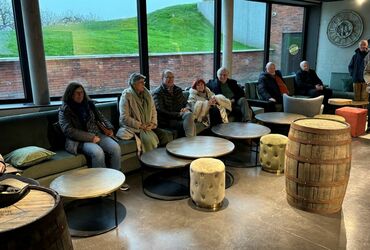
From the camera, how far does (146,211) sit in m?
2.76

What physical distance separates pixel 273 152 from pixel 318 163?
101cm

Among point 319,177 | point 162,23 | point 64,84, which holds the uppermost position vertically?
point 162,23

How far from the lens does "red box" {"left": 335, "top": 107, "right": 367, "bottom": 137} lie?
15.9ft

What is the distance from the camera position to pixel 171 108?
408 cm

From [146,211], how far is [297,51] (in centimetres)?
618

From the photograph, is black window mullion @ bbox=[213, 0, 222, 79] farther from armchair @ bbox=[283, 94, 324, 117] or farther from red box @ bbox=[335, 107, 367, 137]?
red box @ bbox=[335, 107, 367, 137]

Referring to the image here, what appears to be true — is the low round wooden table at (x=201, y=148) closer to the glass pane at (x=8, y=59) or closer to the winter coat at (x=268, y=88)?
the glass pane at (x=8, y=59)

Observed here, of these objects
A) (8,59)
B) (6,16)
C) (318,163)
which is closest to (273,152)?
(318,163)

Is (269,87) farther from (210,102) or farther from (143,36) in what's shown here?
(143,36)

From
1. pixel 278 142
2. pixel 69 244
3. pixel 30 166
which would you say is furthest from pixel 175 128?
pixel 69 244

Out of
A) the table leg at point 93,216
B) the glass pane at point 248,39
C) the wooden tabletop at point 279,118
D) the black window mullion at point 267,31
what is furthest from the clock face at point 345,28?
the table leg at point 93,216

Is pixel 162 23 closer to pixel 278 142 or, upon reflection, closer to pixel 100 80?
pixel 100 80

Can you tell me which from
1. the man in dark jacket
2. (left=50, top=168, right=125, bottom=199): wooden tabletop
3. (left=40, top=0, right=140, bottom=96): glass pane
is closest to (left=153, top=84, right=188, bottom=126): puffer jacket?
(left=40, top=0, right=140, bottom=96): glass pane

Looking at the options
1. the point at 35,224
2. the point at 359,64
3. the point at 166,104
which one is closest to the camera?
the point at 35,224
